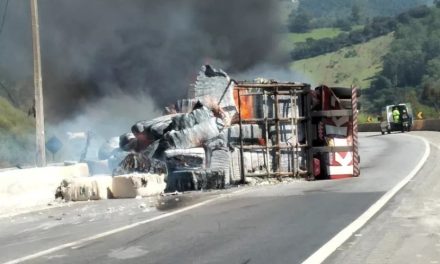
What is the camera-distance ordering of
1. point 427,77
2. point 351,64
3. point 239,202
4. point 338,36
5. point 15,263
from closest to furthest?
point 15,263
point 239,202
point 427,77
point 351,64
point 338,36

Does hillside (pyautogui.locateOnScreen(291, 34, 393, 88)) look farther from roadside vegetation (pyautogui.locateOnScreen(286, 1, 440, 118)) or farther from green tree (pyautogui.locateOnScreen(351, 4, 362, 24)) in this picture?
green tree (pyautogui.locateOnScreen(351, 4, 362, 24))

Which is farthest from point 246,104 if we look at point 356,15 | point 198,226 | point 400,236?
point 356,15

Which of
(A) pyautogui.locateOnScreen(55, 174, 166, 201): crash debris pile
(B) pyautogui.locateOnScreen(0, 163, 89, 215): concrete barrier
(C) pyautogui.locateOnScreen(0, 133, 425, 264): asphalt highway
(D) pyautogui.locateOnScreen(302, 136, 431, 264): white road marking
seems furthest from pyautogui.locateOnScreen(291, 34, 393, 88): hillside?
(D) pyautogui.locateOnScreen(302, 136, 431, 264): white road marking

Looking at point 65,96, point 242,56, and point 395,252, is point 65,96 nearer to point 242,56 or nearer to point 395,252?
point 242,56

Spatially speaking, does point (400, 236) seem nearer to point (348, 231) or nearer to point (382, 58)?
point (348, 231)

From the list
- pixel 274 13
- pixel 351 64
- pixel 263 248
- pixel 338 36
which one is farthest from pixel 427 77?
pixel 263 248

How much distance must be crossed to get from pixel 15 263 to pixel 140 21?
18.4 metres

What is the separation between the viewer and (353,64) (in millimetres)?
116812

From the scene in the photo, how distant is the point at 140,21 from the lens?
25.0 m

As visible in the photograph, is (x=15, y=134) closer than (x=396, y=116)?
Yes

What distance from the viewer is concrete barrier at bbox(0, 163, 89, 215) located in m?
13.4

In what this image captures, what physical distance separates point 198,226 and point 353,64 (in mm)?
110613

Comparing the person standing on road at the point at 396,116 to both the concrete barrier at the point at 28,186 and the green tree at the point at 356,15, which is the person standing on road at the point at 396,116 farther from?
the green tree at the point at 356,15

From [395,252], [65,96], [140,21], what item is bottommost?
[395,252]
